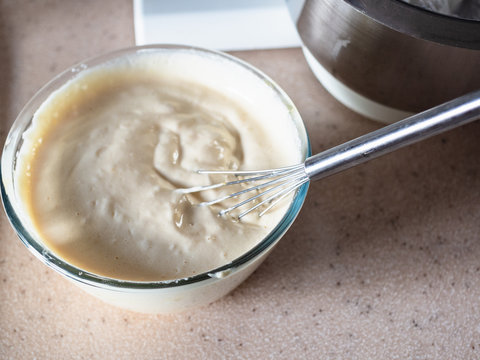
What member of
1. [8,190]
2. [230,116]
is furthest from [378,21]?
[8,190]

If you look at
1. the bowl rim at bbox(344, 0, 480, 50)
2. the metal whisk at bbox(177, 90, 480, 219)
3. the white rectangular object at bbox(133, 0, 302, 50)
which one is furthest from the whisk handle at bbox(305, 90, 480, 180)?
the white rectangular object at bbox(133, 0, 302, 50)

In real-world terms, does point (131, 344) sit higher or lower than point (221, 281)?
lower

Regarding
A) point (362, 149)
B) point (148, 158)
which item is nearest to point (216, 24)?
point (148, 158)

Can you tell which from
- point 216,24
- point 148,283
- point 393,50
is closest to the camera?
point 148,283

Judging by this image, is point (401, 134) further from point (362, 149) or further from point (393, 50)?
point (393, 50)

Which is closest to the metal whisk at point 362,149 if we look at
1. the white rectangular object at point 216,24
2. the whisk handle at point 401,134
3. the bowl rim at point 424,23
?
the whisk handle at point 401,134

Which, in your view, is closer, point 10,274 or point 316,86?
point 10,274

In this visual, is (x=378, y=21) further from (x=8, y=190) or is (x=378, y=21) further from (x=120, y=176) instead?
(x=8, y=190)
